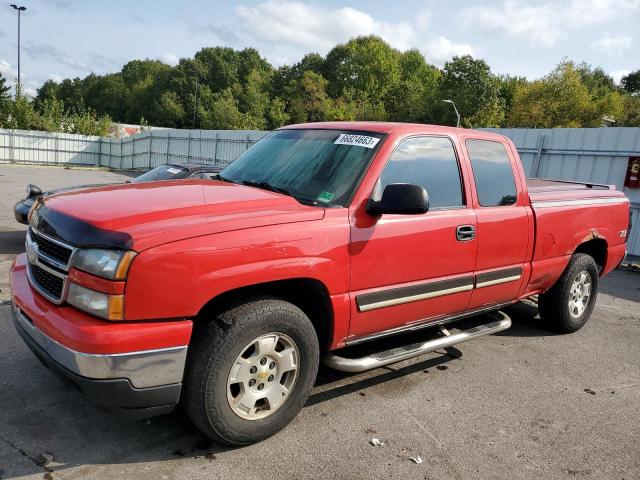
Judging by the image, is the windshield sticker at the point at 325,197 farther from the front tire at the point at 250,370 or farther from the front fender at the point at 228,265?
the front tire at the point at 250,370

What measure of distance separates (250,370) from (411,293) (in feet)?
4.19

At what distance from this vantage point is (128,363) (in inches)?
97.1

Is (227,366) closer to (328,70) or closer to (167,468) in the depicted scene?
(167,468)

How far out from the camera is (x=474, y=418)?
11.6 ft

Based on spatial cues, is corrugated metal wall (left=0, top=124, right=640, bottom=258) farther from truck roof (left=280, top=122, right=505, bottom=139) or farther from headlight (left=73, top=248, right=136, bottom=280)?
headlight (left=73, top=248, right=136, bottom=280)

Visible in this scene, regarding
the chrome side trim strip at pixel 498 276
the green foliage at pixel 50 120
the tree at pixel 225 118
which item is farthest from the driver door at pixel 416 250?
the tree at pixel 225 118

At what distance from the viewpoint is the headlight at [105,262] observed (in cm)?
245

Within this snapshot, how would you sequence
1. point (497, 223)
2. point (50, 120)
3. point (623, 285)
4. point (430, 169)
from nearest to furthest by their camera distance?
point (430, 169), point (497, 223), point (623, 285), point (50, 120)

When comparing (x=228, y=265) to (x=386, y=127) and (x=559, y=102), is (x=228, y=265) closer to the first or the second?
(x=386, y=127)

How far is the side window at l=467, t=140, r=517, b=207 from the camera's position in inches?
162

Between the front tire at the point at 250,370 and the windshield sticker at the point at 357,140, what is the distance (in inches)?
49.9

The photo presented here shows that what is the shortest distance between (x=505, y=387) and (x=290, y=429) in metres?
1.85

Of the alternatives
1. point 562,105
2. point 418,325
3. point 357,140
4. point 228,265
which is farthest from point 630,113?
point 228,265

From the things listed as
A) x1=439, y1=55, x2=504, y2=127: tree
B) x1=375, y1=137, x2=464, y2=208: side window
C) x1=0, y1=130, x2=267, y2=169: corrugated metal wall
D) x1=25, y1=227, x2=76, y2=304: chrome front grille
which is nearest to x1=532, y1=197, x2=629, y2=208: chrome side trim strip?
x1=375, y1=137, x2=464, y2=208: side window
